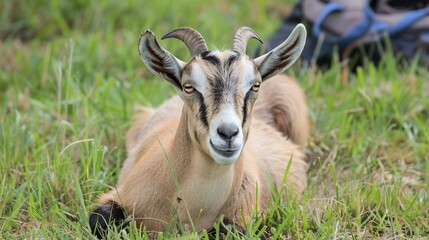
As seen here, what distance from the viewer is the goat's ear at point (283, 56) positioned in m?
4.52

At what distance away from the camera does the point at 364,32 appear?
7465 mm

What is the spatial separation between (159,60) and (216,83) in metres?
0.36

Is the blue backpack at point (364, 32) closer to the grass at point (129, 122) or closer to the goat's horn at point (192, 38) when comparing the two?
the grass at point (129, 122)

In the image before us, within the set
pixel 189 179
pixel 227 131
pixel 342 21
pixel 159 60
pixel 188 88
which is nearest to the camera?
pixel 227 131

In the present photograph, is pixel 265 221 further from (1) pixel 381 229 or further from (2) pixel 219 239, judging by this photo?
(1) pixel 381 229

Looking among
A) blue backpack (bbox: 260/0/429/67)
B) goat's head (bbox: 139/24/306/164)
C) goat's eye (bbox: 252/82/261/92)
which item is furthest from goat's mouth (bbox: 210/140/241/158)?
blue backpack (bbox: 260/0/429/67)

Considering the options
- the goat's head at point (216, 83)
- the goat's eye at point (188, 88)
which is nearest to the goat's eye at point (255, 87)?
the goat's head at point (216, 83)

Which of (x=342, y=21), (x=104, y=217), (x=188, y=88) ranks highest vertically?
(x=188, y=88)

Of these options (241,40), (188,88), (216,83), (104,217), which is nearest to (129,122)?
(104,217)

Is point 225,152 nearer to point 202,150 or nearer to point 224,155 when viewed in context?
point 224,155

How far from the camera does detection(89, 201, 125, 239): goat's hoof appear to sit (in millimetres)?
4598

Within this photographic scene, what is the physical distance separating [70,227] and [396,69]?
12.0 ft

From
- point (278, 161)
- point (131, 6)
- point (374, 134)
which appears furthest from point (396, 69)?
point (131, 6)

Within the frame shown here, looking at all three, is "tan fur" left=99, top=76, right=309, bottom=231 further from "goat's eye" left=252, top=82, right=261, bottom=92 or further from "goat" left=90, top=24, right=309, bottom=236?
"goat's eye" left=252, top=82, right=261, bottom=92
